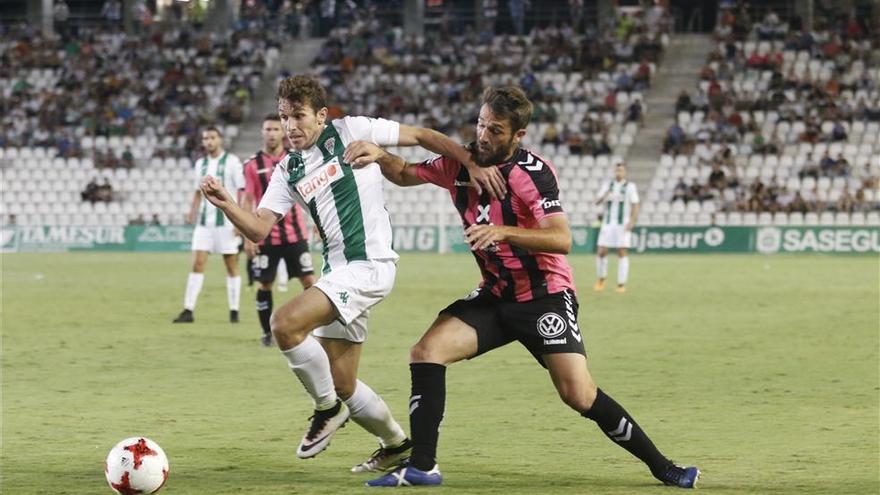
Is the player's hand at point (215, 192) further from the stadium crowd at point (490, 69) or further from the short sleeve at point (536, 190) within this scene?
the stadium crowd at point (490, 69)

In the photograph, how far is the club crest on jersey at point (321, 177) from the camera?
727cm

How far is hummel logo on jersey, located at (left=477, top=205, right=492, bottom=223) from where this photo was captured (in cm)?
694

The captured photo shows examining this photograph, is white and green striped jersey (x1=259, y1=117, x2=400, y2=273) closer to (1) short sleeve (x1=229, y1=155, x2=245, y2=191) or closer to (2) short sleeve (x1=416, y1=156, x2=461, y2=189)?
(2) short sleeve (x1=416, y1=156, x2=461, y2=189)

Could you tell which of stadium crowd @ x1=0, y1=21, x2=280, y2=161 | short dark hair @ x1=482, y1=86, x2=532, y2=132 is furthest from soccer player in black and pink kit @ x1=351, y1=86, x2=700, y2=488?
stadium crowd @ x1=0, y1=21, x2=280, y2=161

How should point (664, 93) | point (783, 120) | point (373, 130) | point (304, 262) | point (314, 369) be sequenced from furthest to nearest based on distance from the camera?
point (664, 93), point (783, 120), point (304, 262), point (373, 130), point (314, 369)

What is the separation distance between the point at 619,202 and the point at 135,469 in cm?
1829

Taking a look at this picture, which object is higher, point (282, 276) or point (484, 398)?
point (484, 398)

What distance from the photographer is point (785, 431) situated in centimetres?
877

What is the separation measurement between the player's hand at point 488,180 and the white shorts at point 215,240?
9.63m

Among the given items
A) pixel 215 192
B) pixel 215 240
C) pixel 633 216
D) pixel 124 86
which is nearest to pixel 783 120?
pixel 633 216

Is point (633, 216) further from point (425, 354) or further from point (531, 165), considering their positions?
point (425, 354)

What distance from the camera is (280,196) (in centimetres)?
738

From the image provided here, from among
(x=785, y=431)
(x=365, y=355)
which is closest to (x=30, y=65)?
(x=365, y=355)

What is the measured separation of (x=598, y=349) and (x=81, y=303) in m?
9.07
